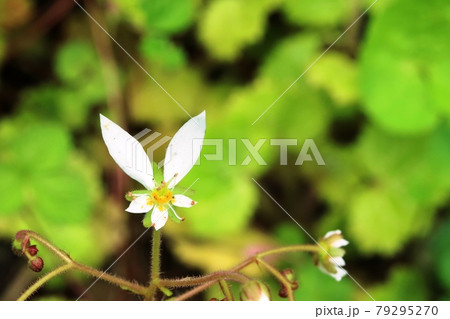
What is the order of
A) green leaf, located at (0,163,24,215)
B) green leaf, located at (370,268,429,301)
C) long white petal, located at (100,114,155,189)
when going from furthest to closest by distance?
green leaf, located at (370,268,429,301), green leaf, located at (0,163,24,215), long white petal, located at (100,114,155,189)

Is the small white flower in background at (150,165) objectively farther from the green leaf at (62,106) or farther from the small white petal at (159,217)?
the green leaf at (62,106)

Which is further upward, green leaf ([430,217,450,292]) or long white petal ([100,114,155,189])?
green leaf ([430,217,450,292])

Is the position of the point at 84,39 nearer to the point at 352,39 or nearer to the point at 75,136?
the point at 75,136

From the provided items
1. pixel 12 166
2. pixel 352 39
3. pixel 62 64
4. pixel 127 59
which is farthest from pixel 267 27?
pixel 12 166

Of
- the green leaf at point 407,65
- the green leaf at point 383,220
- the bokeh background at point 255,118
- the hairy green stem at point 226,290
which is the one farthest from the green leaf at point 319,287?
the hairy green stem at point 226,290

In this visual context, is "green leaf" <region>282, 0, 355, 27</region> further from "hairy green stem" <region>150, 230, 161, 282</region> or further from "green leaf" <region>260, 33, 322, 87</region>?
"hairy green stem" <region>150, 230, 161, 282</region>

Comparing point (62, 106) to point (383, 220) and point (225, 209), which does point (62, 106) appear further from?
point (383, 220)

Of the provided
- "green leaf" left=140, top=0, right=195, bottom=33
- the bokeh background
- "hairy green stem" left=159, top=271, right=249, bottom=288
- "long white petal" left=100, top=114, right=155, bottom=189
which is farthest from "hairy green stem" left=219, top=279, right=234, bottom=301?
"green leaf" left=140, top=0, right=195, bottom=33
